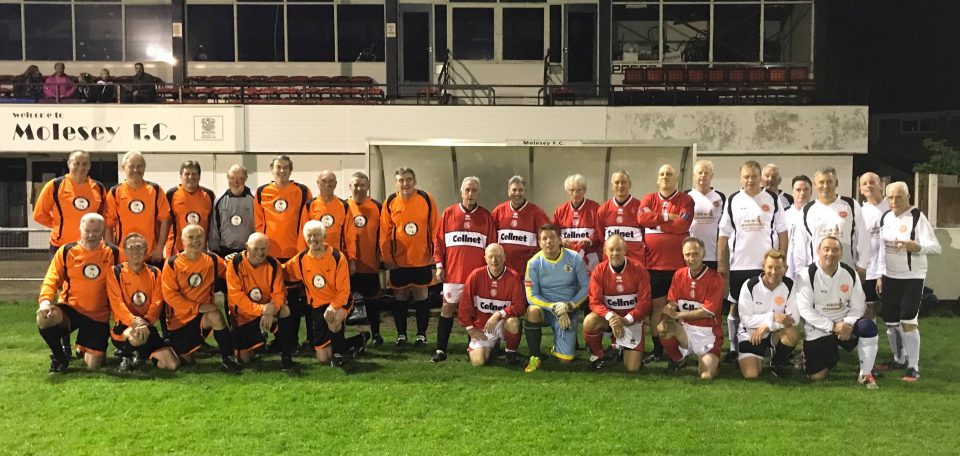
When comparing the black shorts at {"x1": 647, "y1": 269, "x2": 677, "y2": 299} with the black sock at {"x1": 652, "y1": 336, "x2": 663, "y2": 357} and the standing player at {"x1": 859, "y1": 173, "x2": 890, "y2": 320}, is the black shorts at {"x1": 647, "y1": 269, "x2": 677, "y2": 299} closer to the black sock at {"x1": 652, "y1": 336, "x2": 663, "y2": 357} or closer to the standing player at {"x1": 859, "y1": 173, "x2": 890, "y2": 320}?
the black sock at {"x1": 652, "y1": 336, "x2": 663, "y2": 357}

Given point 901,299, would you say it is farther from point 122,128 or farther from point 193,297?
point 122,128

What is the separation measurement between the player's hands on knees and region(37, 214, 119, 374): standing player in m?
5.33

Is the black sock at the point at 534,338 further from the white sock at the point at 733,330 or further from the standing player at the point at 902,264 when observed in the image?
the standing player at the point at 902,264

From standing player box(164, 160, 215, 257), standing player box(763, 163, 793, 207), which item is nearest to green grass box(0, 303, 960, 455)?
standing player box(164, 160, 215, 257)

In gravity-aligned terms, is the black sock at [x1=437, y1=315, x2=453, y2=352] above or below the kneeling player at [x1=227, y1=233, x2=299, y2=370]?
below

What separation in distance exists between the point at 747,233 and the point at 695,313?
1015mm

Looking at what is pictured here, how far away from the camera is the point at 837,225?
606cm

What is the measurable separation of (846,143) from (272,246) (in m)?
13.0

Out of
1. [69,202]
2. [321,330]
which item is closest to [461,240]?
[321,330]

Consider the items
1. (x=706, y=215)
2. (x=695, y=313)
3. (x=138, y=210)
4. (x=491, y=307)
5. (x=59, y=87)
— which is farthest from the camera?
(x=59, y=87)

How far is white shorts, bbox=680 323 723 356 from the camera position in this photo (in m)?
5.82

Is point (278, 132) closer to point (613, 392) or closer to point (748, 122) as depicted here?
point (748, 122)

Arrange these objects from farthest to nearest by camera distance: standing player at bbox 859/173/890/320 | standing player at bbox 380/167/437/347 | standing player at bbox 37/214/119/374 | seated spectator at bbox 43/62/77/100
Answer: seated spectator at bbox 43/62/77/100
standing player at bbox 380/167/437/347
standing player at bbox 859/173/890/320
standing player at bbox 37/214/119/374

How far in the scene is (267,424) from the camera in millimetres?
4605
